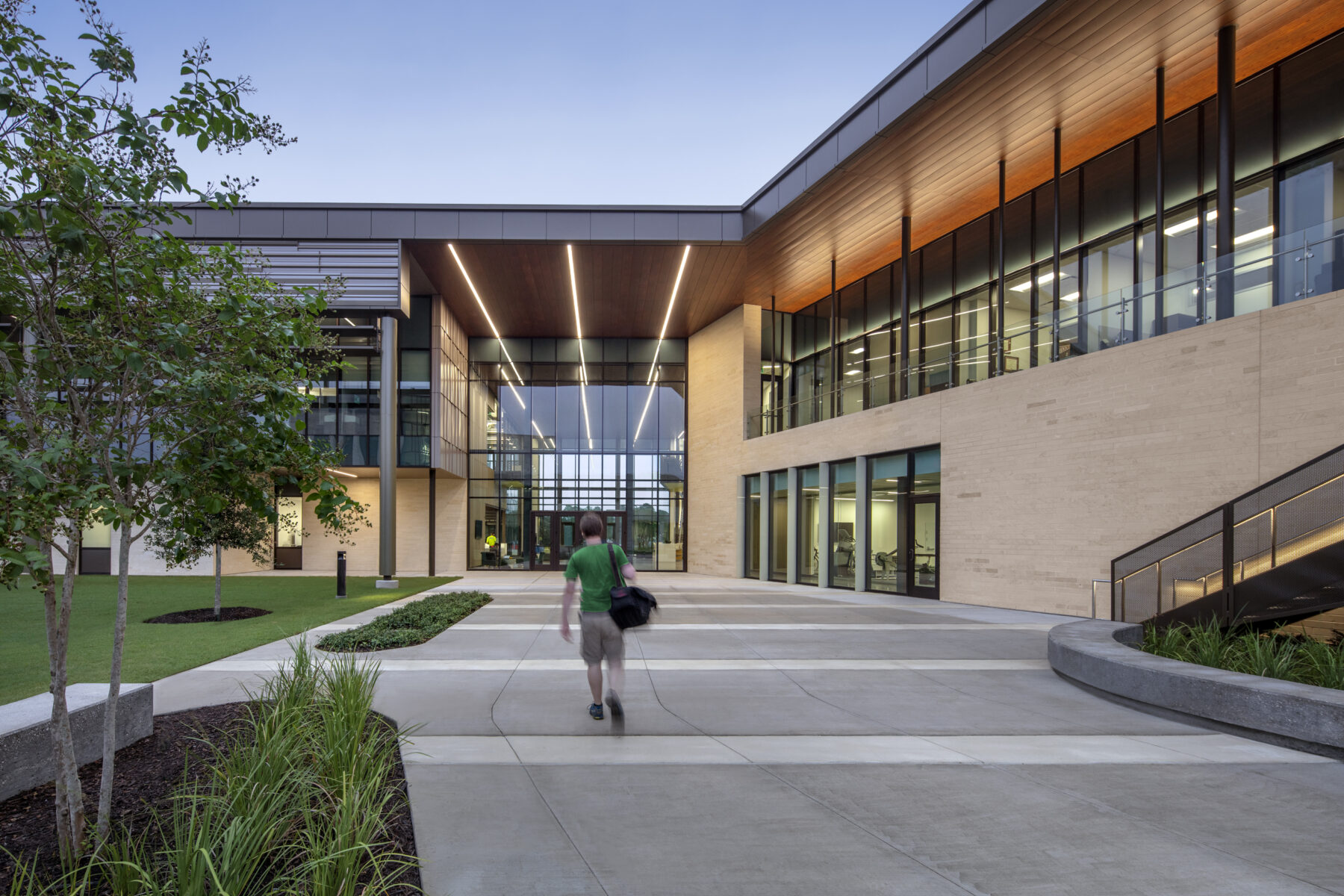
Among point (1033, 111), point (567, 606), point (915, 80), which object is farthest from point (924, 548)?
point (567, 606)

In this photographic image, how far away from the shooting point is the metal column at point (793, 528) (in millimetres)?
23766

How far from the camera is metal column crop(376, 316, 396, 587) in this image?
21.7m

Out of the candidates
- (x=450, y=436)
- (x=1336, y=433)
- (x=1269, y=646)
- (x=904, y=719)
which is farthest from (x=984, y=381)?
(x=450, y=436)

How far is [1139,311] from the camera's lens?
13219mm

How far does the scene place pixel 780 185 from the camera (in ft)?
61.9

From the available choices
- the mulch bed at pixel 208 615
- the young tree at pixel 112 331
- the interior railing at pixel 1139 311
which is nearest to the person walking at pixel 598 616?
the young tree at pixel 112 331

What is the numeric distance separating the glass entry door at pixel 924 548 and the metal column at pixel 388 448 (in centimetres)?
1445

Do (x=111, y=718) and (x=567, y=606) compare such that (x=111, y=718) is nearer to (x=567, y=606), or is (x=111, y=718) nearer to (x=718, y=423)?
(x=567, y=606)

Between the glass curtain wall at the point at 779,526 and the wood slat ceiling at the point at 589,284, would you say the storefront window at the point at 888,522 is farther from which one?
the wood slat ceiling at the point at 589,284

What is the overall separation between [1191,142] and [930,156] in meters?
4.85

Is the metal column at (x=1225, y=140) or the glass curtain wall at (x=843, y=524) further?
the glass curtain wall at (x=843, y=524)

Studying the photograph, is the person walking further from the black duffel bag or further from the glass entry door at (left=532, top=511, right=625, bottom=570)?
the glass entry door at (left=532, top=511, right=625, bottom=570)

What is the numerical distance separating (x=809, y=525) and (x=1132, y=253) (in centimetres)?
1152

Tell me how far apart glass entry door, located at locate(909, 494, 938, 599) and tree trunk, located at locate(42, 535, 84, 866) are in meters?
17.3
